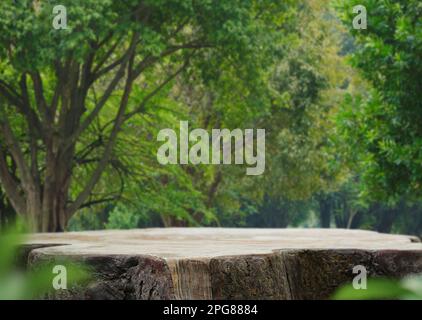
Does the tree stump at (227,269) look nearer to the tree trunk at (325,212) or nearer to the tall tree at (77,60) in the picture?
the tall tree at (77,60)

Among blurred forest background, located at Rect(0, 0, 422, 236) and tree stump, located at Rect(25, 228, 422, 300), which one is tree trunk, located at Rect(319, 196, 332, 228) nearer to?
blurred forest background, located at Rect(0, 0, 422, 236)

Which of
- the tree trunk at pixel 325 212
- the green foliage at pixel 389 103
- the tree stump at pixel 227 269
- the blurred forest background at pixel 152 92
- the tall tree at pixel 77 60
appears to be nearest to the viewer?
the tree stump at pixel 227 269

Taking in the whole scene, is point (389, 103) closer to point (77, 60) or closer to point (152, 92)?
point (152, 92)

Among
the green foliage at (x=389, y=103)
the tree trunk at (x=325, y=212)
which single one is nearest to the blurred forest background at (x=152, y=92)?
the green foliage at (x=389, y=103)

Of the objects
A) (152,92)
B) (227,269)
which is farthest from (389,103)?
(227,269)

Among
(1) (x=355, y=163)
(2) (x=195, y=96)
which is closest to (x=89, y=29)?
(1) (x=355, y=163)

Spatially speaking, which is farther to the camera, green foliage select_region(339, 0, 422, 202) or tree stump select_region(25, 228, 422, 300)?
green foliage select_region(339, 0, 422, 202)

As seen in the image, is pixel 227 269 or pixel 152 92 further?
pixel 152 92

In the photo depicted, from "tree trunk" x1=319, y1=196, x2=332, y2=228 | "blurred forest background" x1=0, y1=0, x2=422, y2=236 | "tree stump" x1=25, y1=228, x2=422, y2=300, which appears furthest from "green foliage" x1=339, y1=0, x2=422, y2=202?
"tree trunk" x1=319, y1=196, x2=332, y2=228

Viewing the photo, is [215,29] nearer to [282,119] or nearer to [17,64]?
[17,64]

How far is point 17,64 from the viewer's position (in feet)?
40.8

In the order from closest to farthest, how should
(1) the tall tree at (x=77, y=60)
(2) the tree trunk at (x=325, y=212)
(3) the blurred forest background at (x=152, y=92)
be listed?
1. (1) the tall tree at (x=77, y=60)
2. (3) the blurred forest background at (x=152, y=92)
3. (2) the tree trunk at (x=325, y=212)

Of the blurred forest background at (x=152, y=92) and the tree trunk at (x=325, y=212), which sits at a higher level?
the blurred forest background at (x=152, y=92)
